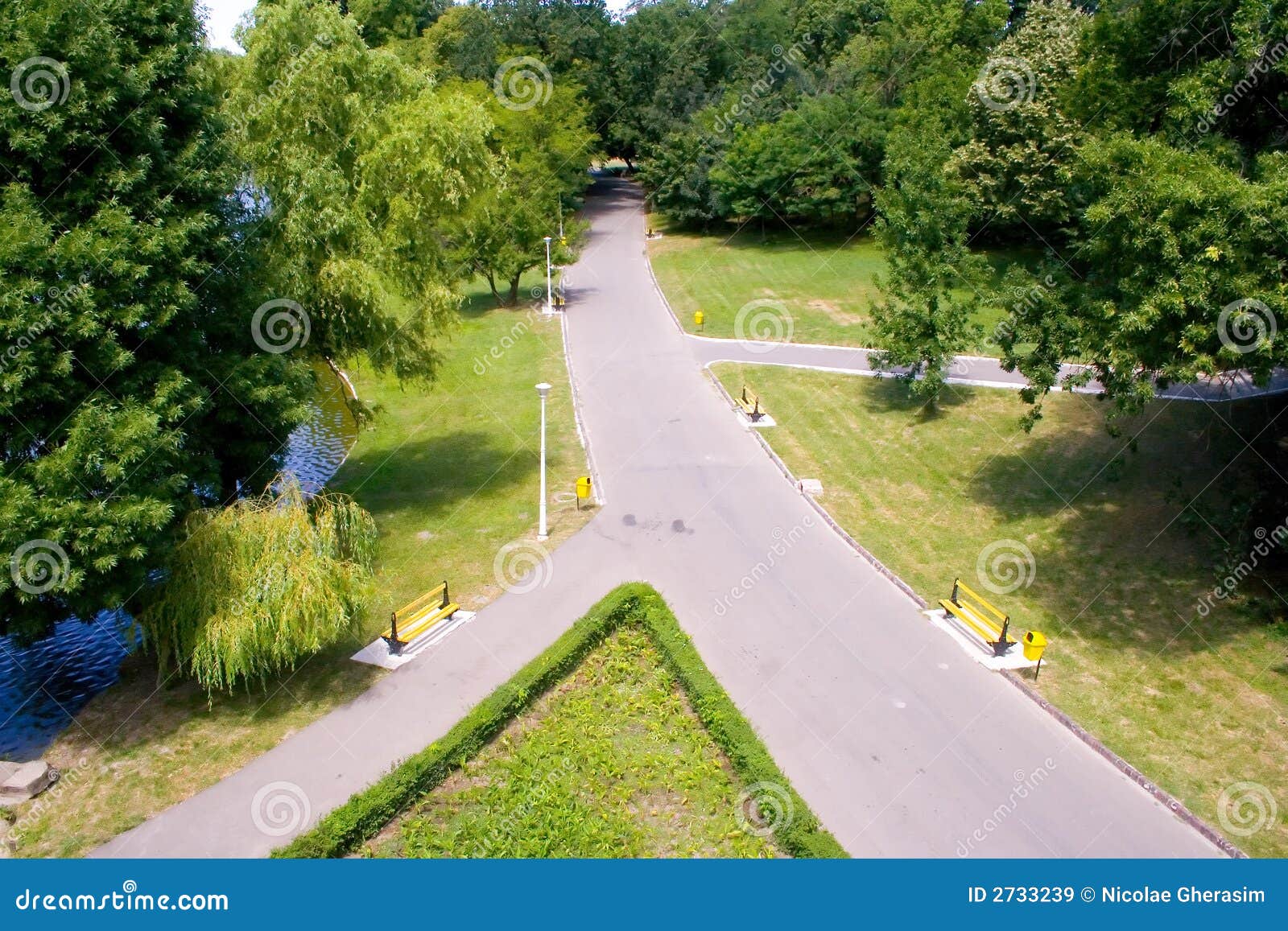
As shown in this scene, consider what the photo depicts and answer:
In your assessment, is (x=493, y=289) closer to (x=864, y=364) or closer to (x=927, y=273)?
(x=864, y=364)

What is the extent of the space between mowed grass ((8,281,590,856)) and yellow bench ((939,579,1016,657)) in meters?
8.53

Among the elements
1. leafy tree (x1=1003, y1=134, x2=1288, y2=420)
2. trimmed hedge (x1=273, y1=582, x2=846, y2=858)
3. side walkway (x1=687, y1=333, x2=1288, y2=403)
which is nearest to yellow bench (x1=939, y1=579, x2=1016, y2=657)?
leafy tree (x1=1003, y1=134, x2=1288, y2=420)

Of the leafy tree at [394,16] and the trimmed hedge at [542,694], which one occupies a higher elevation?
the leafy tree at [394,16]

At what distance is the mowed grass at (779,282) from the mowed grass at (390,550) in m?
7.91

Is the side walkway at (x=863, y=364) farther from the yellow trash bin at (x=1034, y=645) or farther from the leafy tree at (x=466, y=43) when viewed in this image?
the leafy tree at (x=466, y=43)

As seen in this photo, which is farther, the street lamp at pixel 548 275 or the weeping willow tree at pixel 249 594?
the street lamp at pixel 548 275

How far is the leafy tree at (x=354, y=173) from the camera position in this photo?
19.2 metres

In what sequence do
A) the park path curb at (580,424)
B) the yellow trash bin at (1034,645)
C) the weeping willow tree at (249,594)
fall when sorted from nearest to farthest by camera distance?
the weeping willow tree at (249,594)
the yellow trash bin at (1034,645)
the park path curb at (580,424)

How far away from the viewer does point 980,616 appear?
1673 cm

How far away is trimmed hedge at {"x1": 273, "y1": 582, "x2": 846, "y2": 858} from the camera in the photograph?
1148cm

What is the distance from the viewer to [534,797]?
12719 millimetres

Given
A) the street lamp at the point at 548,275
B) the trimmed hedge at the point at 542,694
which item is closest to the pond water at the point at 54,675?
the trimmed hedge at the point at 542,694

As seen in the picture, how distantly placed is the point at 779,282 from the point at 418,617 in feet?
101

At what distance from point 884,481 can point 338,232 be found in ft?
47.4
